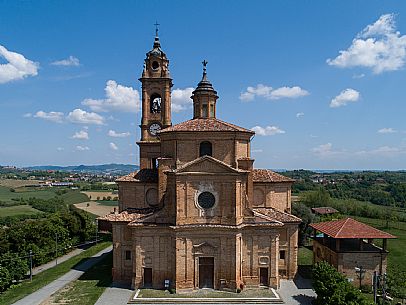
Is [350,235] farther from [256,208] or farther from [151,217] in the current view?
[151,217]

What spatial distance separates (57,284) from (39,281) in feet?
10.9

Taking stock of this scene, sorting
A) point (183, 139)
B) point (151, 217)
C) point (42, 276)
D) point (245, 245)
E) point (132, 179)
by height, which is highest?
point (183, 139)

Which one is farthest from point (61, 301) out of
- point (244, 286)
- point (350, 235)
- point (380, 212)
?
point (380, 212)

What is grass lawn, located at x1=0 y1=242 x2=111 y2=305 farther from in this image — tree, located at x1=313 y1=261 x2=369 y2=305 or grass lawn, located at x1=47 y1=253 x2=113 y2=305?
tree, located at x1=313 y1=261 x2=369 y2=305

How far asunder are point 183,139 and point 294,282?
17.1 m

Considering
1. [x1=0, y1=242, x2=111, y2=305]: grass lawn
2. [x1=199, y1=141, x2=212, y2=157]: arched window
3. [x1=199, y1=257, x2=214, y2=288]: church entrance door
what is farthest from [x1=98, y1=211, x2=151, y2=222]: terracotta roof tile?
[x1=0, y1=242, x2=111, y2=305]: grass lawn

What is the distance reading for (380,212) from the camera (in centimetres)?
8012

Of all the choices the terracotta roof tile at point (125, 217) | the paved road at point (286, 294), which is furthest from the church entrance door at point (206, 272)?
the terracotta roof tile at point (125, 217)

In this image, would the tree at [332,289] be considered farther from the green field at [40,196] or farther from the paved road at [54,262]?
the green field at [40,196]

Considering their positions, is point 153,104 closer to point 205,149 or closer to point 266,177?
point 205,149

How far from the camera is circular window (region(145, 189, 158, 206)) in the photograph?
1467 inches

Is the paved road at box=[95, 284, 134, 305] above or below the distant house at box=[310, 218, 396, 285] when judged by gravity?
below

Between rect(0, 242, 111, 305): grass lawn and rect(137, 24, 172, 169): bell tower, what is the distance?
47.8 ft

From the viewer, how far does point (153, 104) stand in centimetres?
4181
